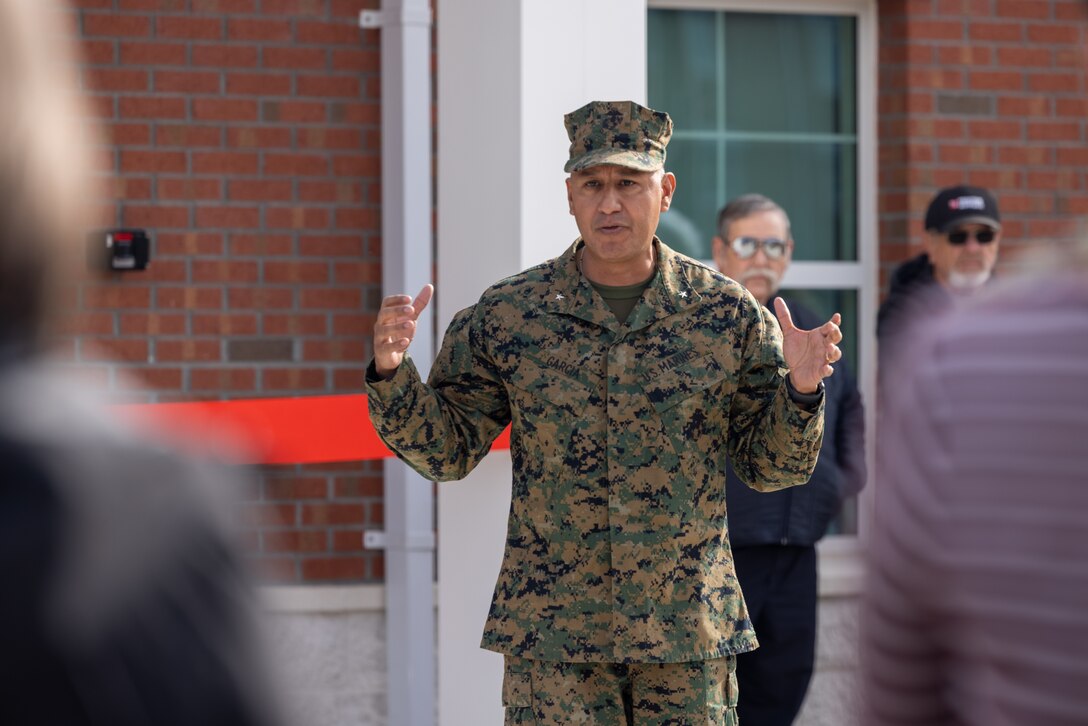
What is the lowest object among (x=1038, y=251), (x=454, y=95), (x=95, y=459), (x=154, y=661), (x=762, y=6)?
(x=154, y=661)

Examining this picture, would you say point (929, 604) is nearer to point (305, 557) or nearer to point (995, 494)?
point (995, 494)

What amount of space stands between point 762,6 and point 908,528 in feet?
17.3

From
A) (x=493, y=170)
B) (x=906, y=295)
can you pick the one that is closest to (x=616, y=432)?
(x=493, y=170)

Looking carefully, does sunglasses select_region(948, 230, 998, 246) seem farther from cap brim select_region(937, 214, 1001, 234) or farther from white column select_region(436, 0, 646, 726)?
white column select_region(436, 0, 646, 726)

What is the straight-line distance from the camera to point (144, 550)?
2.71 ft

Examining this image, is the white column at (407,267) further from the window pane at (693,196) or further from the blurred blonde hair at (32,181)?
the blurred blonde hair at (32,181)

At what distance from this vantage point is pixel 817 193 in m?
6.09

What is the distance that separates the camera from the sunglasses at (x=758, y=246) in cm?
464

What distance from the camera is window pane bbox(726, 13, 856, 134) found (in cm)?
602

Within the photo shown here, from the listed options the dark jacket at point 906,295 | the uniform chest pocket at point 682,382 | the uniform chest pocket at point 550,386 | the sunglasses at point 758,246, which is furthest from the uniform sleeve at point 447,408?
the dark jacket at point 906,295

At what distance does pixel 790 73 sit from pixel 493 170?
7.17 feet

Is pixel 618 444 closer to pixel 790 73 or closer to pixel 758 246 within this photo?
pixel 758 246

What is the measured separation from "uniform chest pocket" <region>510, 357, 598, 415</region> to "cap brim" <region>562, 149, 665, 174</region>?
18.8 inches

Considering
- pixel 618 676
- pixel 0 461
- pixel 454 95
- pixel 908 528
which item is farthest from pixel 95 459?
pixel 454 95
